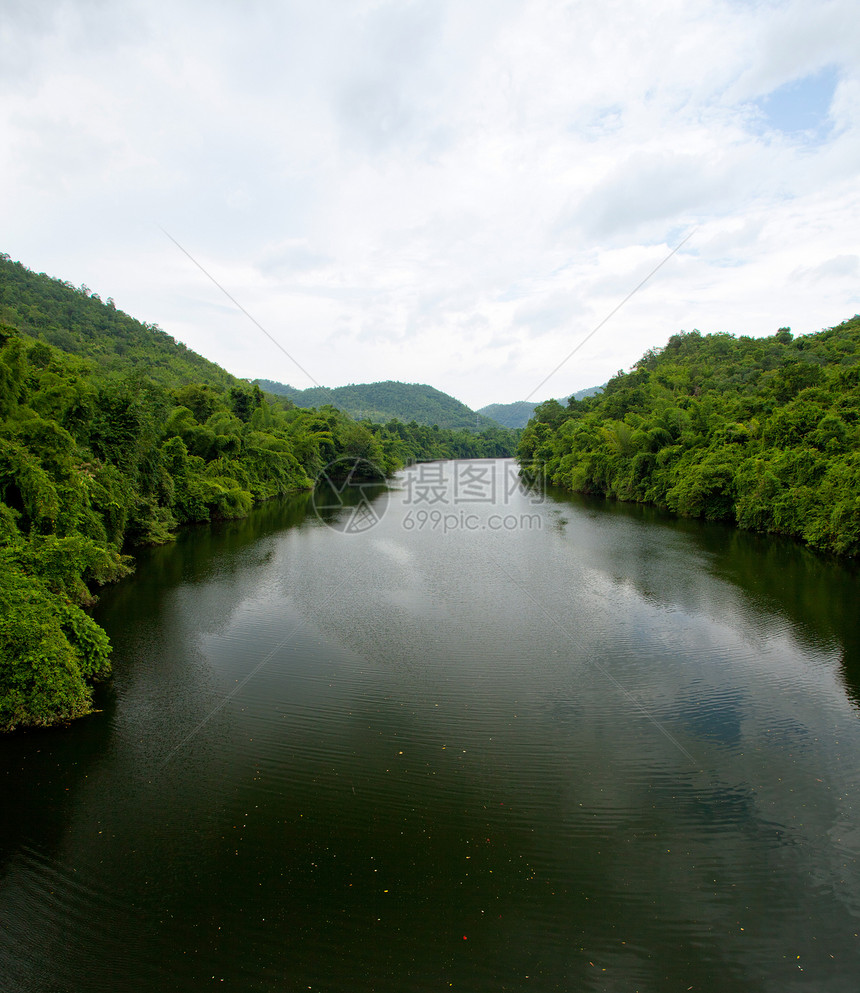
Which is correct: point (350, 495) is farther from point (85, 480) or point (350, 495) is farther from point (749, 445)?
point (85, 480)

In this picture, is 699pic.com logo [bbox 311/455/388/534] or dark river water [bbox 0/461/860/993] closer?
dark river water [bbox 0/461/860/993]

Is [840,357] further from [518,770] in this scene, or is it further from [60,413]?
[60,413]

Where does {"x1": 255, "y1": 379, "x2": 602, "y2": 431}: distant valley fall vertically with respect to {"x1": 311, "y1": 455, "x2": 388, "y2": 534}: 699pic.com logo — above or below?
above

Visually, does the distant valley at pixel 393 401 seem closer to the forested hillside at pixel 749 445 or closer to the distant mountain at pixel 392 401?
the distant mountain at pixel 392 401

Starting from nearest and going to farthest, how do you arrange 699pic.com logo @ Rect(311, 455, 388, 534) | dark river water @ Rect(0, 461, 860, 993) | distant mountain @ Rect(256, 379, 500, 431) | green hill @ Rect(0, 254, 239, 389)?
dark river water @ Rect(0, 461, 860, 993) < 699pic.com logo @ Rect(311, 455, 388, 534) < green hill @ Rect(0, 254, 239, 389) < distant mountain @ Rect(256, 379, 500, 431)
